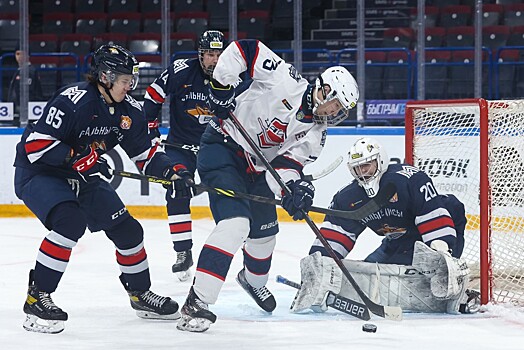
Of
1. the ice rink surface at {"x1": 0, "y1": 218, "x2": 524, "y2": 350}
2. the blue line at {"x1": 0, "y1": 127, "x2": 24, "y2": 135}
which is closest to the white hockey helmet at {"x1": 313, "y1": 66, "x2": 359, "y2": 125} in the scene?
the ice rink surface at {"x1": 0, "y1": 218, "x2": 524, "y2": 350}

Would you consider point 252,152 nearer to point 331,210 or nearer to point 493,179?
point 331,210

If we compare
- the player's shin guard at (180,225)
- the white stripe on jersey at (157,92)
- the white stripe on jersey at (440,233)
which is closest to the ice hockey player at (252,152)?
the white stripe on jersey at (440,233)

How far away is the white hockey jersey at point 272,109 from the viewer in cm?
363

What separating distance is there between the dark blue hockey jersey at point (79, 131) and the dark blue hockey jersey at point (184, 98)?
47.0 inches

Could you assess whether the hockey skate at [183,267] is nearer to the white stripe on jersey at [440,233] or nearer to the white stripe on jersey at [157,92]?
the white stripe on jersey at [157,92]

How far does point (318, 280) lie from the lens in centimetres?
372

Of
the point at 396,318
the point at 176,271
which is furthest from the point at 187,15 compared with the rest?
the point at 396,318

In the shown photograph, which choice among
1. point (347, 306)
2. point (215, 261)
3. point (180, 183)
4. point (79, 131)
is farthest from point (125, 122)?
point (347, 306)

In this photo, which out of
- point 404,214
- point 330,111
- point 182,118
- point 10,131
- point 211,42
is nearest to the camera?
point 330,111

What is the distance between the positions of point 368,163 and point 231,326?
0.80 m

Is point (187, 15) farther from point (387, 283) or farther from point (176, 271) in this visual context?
point (387, 283)

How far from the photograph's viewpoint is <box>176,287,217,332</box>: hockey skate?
3400mm

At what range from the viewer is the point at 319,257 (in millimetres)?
3766

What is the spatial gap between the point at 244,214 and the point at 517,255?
1292 millimetres
